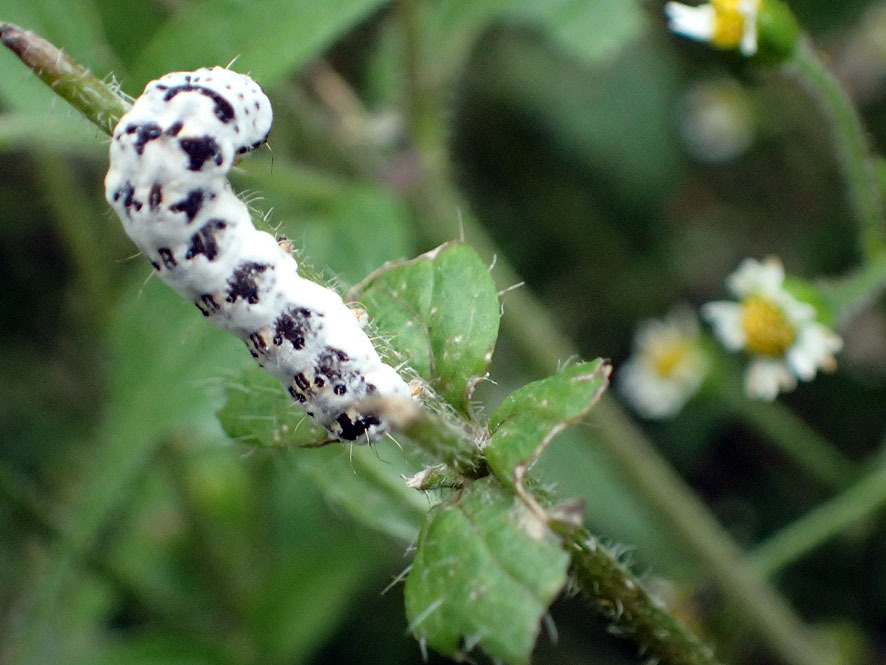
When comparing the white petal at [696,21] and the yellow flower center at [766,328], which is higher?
the white petal at [696,21]

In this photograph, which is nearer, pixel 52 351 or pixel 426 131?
pixel 426 131

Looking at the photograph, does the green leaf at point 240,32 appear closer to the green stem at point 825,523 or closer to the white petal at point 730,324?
the white petal at point 730,324

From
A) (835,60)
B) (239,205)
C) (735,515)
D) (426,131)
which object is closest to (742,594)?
(735,515)

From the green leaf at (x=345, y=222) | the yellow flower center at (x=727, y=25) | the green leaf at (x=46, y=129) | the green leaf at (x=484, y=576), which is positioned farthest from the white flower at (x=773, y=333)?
the green leaf at (x=46, y=129)

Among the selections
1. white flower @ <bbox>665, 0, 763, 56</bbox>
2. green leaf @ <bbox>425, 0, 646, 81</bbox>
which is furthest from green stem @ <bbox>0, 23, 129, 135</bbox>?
green leaf @ <bbox>425, 0, 646, 81</bbox>

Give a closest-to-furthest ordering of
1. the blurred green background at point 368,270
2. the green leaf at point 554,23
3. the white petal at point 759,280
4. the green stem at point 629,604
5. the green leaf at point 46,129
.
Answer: the green stem at point 629,604 → the green leaf at point 46,129 → the white petal at point 759,280 → the blurred green background at point 368,270 → the green leaf at point 554,23

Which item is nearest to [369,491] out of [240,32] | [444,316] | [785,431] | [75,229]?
[444,316]

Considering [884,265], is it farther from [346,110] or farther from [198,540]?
[198,540]
